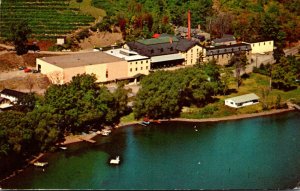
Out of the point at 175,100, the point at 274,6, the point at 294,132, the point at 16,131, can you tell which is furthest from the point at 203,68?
→ the point at 274,6

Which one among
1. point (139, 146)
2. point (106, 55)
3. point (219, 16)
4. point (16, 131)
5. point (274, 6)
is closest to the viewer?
point (16, 131)

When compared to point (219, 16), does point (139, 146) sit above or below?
below

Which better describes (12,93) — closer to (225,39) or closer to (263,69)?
(263,69)

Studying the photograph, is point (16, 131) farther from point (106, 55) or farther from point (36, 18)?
point (36, 18)

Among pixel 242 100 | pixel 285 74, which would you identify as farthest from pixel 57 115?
pixel 285 74

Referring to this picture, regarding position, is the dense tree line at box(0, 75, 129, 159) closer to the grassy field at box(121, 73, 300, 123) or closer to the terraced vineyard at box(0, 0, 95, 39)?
the grassy field at box(121, 73, 300, 123)

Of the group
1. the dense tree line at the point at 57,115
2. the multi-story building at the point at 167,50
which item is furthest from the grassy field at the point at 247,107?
the multi-story building at the point at 167,50
